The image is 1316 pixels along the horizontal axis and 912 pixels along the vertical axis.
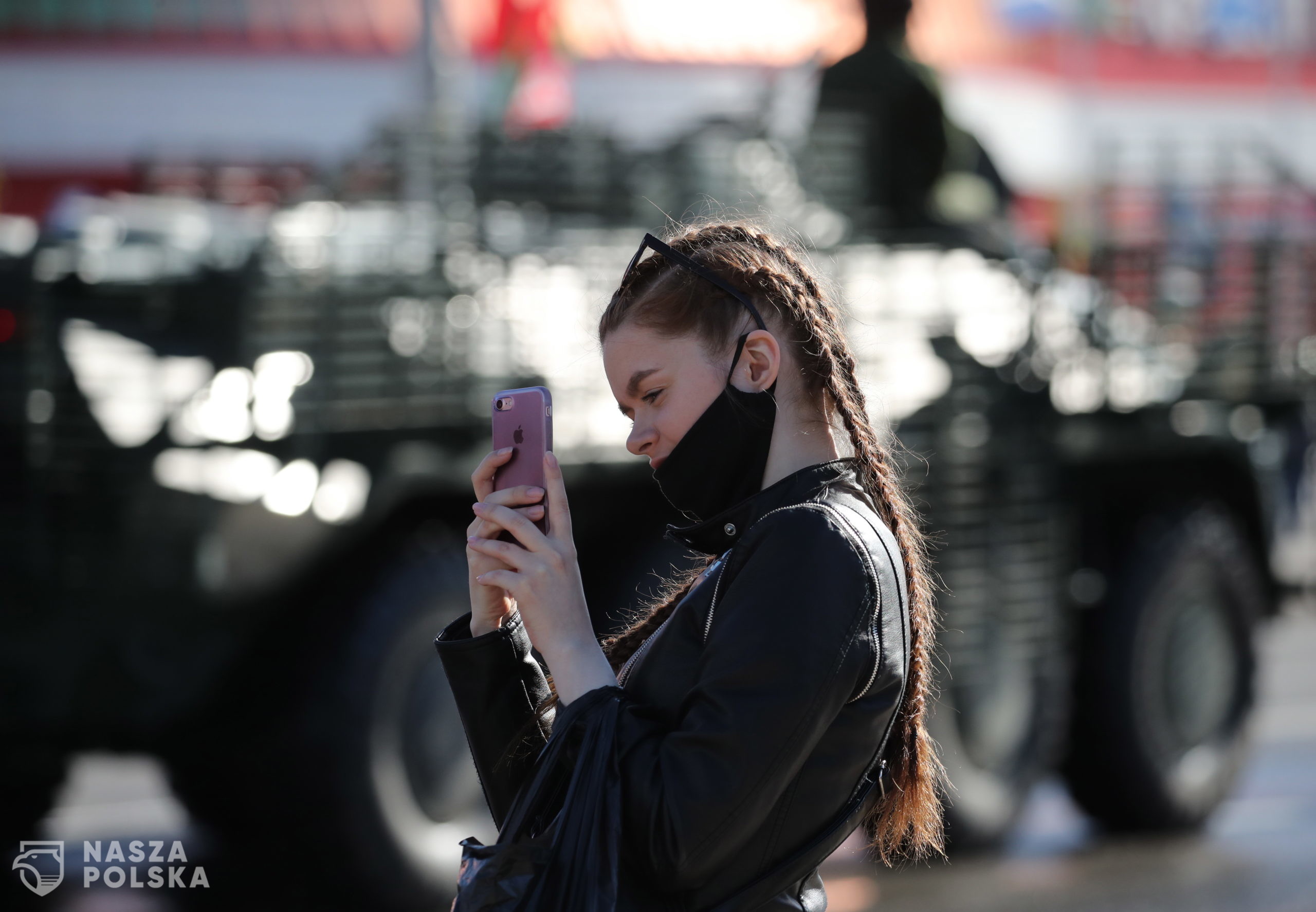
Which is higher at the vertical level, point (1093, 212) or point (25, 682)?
point (1093, 212)

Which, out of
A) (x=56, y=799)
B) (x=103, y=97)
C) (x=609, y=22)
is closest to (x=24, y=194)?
(x=103, y=97)

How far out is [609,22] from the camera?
2145 cm

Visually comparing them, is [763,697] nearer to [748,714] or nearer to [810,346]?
[748,714]

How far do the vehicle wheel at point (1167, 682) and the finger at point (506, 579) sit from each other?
5.32 meters

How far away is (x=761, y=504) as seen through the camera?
1.90m

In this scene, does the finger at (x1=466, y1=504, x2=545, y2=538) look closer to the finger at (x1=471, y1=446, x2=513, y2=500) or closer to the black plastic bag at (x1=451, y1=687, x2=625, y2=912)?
the finger at (x1=471, y1=446, x2=513, y2=500)

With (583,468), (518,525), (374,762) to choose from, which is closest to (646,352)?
(518,525)

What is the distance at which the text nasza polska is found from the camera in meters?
5.75

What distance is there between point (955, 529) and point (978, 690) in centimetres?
59

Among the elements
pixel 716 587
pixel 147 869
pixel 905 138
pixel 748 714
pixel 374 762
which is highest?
pixel 905 138

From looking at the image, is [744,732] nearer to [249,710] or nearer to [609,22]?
[249,710]

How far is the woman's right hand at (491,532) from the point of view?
1890 millimetres

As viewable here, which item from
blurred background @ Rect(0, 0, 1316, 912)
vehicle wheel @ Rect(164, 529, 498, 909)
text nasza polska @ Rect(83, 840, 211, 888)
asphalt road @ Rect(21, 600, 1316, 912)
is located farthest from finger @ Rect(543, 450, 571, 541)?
text nasza polska @ Rect(83, 840, 211, 888)

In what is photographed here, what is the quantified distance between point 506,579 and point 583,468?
358 centimetres
